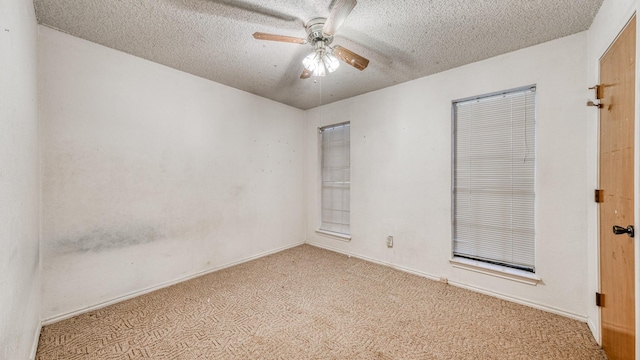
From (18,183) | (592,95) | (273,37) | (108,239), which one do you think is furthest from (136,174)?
(592,95)

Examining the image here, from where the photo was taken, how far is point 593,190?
1.90 m

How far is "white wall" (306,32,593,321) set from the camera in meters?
2.11

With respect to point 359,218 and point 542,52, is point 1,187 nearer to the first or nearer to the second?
point 359,218

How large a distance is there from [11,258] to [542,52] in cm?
405

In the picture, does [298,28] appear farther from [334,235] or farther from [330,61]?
[334,235]

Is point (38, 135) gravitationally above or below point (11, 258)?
above

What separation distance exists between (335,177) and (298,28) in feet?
8.03

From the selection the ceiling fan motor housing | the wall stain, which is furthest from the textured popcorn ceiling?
the wall stain

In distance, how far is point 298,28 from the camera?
2.04 metres

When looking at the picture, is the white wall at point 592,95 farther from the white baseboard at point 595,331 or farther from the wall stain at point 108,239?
the wall stain at point 108,239

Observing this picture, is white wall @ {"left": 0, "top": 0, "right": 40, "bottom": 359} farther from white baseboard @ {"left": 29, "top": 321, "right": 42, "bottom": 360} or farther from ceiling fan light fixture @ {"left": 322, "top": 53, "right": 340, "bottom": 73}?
ceiling fan light fixture @ {"left": 322, "top": 53, "right": 340, "bottom": 73}

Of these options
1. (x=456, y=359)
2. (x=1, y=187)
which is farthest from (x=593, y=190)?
(x=1, y=187)

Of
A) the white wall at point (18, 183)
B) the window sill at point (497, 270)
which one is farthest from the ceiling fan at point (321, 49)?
the window sill at point (497, 270)

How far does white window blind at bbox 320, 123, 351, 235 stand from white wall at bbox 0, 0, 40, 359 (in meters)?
3.30
